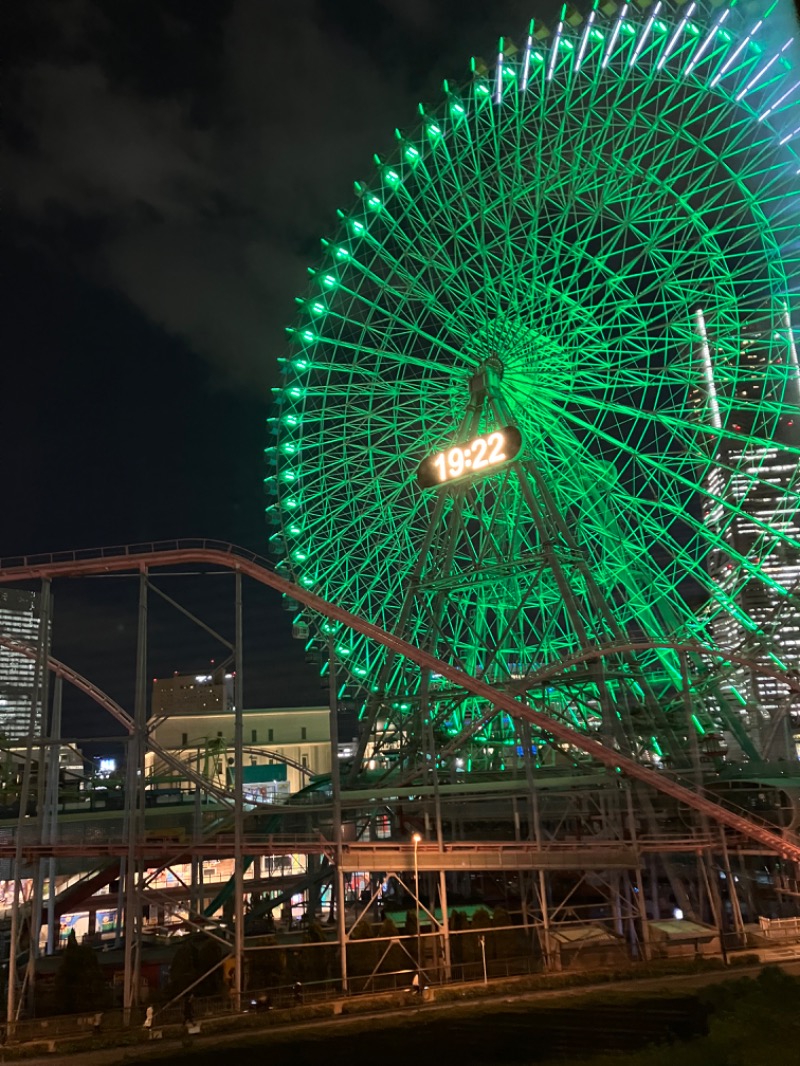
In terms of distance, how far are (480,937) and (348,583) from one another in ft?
71.4

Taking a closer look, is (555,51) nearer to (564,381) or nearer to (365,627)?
(564,381)

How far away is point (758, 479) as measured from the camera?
31.8 meters

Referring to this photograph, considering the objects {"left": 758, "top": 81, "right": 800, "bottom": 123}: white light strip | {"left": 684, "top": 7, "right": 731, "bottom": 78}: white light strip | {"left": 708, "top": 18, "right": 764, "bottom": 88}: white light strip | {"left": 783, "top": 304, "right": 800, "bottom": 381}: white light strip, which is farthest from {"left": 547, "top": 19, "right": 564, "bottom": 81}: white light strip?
{"left": 783, "top": 304, "right": 800, "bottom": 381}: white light strip

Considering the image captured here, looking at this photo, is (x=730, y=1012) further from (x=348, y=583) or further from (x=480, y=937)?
(x=348, y=583)

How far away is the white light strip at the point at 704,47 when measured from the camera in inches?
1067

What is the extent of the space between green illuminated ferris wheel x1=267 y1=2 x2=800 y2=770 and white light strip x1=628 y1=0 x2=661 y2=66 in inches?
6.2

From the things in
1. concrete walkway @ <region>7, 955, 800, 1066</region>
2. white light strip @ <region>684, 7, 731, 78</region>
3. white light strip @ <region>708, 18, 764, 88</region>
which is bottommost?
concrete walkway @ <region>7, 955, 800, 1066</region>

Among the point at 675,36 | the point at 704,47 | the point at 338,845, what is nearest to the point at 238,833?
the point at 338,845

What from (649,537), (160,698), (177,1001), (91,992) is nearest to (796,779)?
(649,537)

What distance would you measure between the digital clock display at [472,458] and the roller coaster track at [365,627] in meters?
10.5

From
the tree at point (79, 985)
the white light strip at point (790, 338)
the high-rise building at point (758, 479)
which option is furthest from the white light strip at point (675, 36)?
the tree at point (79, 985)

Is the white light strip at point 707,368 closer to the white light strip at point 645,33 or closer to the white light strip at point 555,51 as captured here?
the white light strip at point 645,33

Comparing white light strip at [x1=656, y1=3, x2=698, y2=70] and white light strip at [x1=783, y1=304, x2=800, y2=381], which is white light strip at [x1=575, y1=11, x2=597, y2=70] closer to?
white light strip at [x1=656, y1=3, x2=698, y2=70]

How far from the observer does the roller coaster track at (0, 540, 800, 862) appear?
81.7ft
